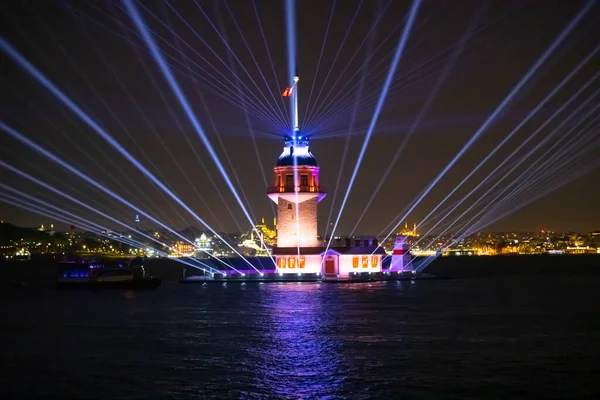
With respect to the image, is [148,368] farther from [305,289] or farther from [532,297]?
[532,297]

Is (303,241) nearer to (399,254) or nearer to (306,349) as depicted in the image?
(399,254)

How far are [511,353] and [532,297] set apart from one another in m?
29.6

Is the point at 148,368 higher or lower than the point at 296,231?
lower

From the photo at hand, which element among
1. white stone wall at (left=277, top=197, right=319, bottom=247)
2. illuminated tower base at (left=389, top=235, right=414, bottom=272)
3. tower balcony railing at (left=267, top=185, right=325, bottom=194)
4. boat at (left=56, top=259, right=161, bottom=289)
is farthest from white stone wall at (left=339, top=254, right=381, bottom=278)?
boat at (left=56, top=259, right=161, bottom=289)

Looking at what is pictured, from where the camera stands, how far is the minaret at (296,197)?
66.6 metres

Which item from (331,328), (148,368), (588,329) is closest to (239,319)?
(331,328)

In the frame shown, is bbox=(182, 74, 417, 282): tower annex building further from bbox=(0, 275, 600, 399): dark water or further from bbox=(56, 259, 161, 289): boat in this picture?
bbox=(0, 275, 600, 399): dark water

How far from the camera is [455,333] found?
3272 centimetres

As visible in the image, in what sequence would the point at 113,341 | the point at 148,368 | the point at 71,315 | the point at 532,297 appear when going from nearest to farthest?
the point at 148,368
the point at 113,341
the point at 71,315
the point at 532,297

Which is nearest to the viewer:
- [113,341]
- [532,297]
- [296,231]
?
[113,341]

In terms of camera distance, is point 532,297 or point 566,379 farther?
point 532,297

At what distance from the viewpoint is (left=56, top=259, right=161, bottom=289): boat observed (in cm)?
7294

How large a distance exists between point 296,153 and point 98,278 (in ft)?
77.6

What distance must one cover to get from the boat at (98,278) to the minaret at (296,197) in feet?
47.1
